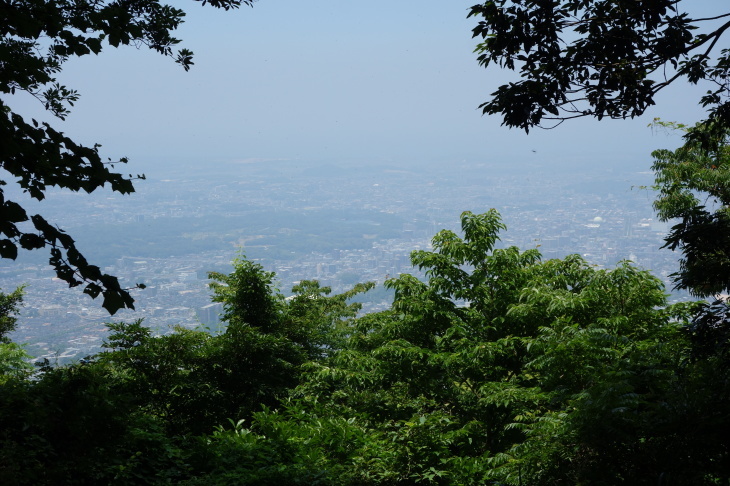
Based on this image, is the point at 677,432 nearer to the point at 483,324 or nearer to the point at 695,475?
the point at 695,475

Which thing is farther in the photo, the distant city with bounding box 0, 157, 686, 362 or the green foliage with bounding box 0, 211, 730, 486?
the distant city with bounding box 0, 157, 686, 362

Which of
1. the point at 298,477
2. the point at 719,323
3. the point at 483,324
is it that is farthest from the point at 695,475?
the point at 483,324

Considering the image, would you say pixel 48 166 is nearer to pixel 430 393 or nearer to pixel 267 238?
pixel 430 393

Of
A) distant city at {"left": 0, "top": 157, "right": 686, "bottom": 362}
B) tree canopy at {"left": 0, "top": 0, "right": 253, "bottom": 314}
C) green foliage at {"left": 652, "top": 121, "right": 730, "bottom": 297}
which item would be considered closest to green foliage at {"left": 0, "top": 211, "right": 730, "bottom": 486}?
green foliage at {"left": 652, "top": 121, "right": 730, "bottom": 297}

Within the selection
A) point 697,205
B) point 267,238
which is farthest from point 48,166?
point 267,238

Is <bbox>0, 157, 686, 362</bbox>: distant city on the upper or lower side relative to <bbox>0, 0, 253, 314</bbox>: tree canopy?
lower

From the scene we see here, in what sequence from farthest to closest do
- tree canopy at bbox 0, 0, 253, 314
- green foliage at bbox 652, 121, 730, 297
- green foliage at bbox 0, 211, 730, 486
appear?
1. green foliage at bbox 652, 121, 730, 297
2. green foliage at bbox 0, 211, 730, 486
3. tree canopy at bbox 0, 0, 253, 314

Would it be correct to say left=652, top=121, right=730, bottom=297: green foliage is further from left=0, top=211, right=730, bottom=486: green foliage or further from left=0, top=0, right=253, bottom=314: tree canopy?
left=0, top=0, right=253, bottom=314: tree canopy
